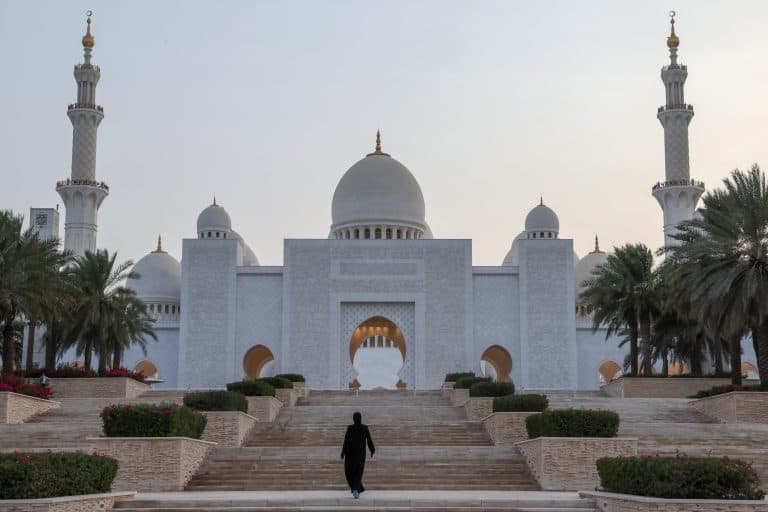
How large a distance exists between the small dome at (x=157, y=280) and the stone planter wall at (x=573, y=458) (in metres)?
35.1

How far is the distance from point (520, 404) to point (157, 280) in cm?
3274

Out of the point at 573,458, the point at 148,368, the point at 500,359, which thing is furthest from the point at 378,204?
the point at 573,458

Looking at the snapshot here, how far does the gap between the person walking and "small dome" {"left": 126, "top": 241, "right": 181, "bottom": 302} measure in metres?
35.9

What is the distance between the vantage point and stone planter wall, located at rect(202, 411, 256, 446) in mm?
17734

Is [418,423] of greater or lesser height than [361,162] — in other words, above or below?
below

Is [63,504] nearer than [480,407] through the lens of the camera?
Yes

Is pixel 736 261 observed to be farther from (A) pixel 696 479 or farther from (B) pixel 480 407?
(A) pixel 696 479

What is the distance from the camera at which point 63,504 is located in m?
11.0

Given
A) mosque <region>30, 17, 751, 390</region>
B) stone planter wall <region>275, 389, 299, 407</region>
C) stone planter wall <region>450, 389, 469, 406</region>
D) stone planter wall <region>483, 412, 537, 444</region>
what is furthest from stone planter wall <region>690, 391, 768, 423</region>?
mosque <region>30, 17, 751, 390</region>

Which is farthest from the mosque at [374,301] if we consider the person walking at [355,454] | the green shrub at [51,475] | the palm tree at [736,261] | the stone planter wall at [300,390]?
the green shrub at [51,475]

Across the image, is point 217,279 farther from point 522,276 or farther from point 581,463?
point 581,463

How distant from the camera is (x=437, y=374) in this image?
38.5 metres

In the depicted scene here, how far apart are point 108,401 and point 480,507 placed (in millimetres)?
14585

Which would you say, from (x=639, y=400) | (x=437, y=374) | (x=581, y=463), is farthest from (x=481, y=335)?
(x=581, y=463)
